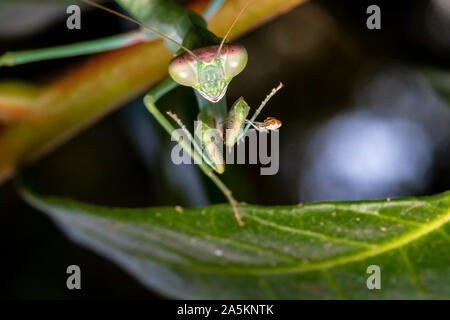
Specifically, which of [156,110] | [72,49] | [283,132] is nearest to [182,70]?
[156,110]

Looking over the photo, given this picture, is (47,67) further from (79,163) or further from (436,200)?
(436,200)

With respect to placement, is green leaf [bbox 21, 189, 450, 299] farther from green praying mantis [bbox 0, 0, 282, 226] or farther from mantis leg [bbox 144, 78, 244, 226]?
mantis leg [bbox 144, 78, 244, 226]

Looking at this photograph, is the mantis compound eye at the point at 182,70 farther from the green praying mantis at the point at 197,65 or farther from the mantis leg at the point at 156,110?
the mantis leg at the point at 156,110

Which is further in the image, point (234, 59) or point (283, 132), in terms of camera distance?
point (283, 132)

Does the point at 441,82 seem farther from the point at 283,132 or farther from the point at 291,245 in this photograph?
the point at 291,245

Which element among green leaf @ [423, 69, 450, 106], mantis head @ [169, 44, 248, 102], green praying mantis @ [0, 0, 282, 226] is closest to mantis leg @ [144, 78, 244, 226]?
green praying mantis @ [0, 0, 282, 226]

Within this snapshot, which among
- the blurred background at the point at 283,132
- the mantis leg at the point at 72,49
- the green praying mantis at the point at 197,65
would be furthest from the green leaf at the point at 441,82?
the mantis leg at the point at 72,49
